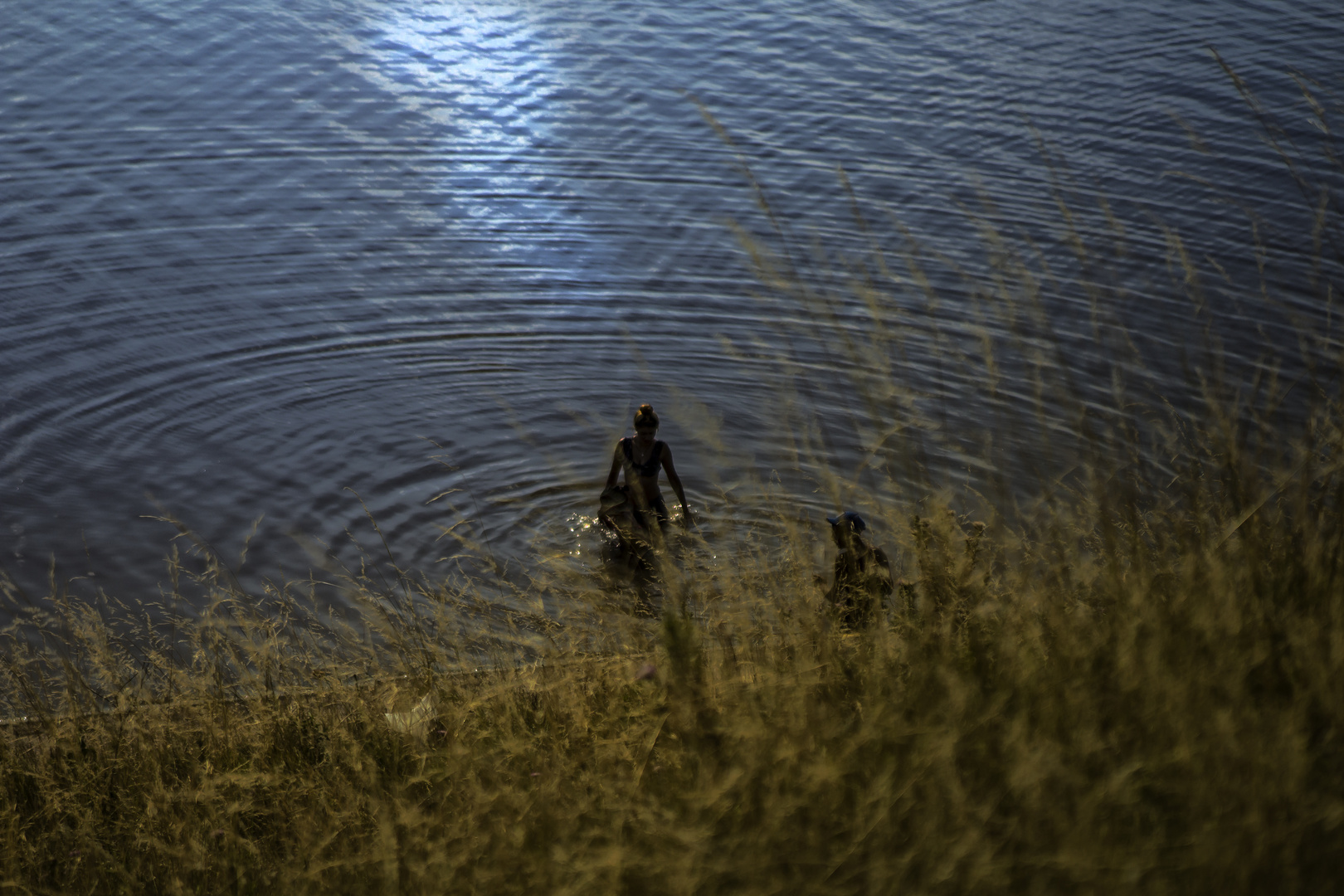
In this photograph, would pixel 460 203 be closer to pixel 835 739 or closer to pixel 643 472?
pixel 643 472

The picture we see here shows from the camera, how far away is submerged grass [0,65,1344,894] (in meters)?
2.48

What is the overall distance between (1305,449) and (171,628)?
6377 millimetres

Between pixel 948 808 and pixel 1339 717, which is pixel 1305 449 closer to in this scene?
pixel 1339 717

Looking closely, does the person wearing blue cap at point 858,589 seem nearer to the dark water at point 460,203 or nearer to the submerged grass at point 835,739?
the submerged grass at point 835,739

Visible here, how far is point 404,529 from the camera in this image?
8.21m

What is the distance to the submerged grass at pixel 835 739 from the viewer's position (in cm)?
248

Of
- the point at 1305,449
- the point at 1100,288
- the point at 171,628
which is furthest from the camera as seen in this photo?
the point at 1100,288

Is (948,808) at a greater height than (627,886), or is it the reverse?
(948,808)

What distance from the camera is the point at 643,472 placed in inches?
309

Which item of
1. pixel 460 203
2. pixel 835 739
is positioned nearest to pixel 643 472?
pixel 835 739

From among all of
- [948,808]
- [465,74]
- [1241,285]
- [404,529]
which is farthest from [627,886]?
[465,74]

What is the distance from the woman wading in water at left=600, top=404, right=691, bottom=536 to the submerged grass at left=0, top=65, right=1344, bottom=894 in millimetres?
2526

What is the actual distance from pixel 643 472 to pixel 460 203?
632cm

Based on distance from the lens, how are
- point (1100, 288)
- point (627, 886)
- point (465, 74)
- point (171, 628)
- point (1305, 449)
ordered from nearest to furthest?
point (627, 886)
point (1305, 449)
point (171, 628)
point (1100, 288)
point (465, 74)
